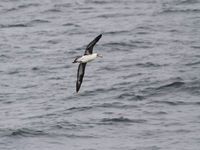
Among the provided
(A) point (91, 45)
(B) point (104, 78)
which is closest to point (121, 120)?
(B) point (104, 78)

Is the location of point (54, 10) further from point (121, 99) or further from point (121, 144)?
point (121, 144)

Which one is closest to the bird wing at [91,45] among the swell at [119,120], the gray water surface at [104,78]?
the gray water surface at [104,78]

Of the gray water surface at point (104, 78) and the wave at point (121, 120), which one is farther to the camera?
the wave at point (121, 120)

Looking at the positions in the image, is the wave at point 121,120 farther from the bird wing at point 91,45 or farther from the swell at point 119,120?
the bird wing at point 91,45

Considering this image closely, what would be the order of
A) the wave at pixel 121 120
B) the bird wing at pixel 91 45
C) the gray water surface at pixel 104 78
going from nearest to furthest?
the bird wing at pixel 91 45 → the gray water surface at pixel 104 78 → the wave at pixel 121 120

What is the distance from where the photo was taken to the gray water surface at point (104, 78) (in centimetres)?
2861

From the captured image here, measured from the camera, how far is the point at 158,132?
1126 inches

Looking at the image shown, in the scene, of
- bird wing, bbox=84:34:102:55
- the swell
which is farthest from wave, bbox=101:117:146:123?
bird wing, bbox=84:34:102:55

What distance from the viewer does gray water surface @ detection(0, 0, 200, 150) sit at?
93.9ft

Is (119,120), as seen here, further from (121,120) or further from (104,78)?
(104,78)

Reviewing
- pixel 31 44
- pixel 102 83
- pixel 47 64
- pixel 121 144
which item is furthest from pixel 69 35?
pixel 121 144

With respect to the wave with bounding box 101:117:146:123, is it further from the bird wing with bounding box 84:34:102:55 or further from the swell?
the bird wing with bounding box 84:34:102:55

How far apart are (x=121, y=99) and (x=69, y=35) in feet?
36.3

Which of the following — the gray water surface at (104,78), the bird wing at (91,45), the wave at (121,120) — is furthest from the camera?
the wave at (121,120)
